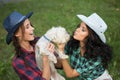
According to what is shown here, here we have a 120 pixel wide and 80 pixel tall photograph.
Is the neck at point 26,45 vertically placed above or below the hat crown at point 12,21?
below

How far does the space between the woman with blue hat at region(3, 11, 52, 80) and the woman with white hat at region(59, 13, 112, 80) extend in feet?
1.12

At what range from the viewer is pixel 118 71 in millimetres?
7188

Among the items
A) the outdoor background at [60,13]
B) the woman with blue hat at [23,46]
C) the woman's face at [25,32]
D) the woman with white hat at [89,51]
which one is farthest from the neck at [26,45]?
the outdoor background at [60,13]

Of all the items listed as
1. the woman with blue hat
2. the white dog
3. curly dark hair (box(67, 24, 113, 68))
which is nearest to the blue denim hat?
the woman with blue hat

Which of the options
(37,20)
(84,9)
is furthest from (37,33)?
(84,9)

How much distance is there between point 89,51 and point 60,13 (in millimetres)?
5888

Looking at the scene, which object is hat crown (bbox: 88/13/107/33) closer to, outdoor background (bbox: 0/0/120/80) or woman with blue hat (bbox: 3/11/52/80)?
woman with blue hat (bbox: 3/11/52/80)

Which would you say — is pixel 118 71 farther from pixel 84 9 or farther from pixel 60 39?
pixel 84 9

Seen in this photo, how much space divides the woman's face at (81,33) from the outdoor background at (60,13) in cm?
271

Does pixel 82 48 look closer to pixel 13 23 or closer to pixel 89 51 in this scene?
pixel 89 51

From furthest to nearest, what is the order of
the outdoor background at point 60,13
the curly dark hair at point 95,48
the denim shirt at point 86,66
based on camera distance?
the outdoor background at point 60,13
the denim shirt at point 86,66
the curly dark hair at point 95,48

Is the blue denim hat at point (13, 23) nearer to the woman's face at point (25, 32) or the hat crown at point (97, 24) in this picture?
the woman's face at point (25, 32)

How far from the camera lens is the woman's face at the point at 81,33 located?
193 inches

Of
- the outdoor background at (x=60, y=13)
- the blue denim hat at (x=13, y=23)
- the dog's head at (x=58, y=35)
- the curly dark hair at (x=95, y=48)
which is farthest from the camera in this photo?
the outdoor background at (x=60, y=13)
